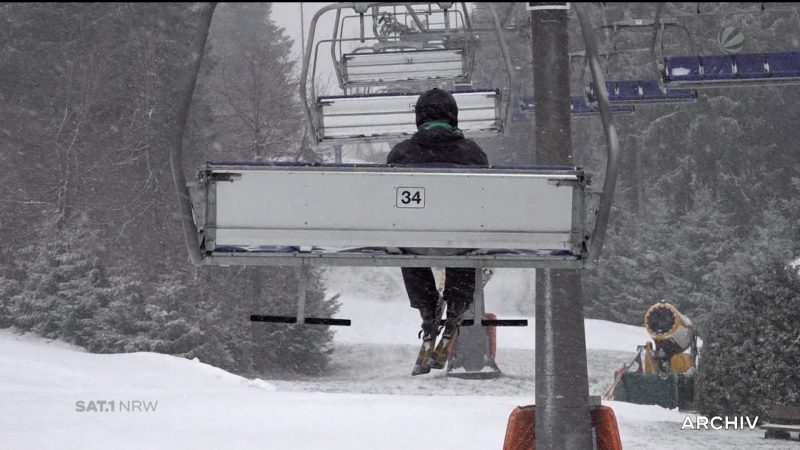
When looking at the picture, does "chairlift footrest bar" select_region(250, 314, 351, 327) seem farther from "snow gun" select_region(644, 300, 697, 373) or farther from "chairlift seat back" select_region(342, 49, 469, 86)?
"snow gun" select_region(644, 300, 697, 373)

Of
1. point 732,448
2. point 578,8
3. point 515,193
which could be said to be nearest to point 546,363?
point 732,448

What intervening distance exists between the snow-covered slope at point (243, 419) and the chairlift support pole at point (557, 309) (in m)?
2.49

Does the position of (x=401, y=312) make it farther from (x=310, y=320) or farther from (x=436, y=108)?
(x=310, y=320)

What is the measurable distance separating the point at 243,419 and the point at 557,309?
4982mm

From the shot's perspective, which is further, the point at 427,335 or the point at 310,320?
the point at 427,335

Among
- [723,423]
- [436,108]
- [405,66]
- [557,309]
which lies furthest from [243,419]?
[436,108]

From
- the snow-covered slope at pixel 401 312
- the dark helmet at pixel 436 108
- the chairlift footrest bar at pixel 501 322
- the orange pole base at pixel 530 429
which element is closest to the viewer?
the chairlift footrest bar at pixel 501 322

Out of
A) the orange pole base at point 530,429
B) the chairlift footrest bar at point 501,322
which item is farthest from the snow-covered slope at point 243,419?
the chairlift footrest bar at point 501,322

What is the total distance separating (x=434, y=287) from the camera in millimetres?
6562

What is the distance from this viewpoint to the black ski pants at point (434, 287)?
21.3 feet

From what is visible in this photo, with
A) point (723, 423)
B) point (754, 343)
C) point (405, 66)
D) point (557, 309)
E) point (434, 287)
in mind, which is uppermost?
point (405, 66)

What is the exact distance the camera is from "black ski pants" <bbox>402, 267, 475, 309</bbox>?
6.48 m

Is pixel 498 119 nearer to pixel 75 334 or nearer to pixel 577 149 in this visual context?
pixel 75 334

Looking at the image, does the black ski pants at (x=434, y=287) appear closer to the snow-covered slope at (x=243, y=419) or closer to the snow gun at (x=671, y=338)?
the snow-covered slope at (x=243, y=419)
